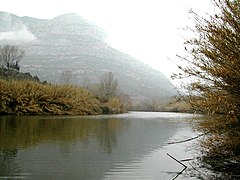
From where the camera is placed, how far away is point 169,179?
902cm

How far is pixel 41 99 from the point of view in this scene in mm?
42031

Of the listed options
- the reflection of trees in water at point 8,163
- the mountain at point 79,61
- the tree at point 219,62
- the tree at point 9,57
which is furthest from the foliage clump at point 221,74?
the mountain at point 79,61

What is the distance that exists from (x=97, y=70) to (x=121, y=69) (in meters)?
17.1

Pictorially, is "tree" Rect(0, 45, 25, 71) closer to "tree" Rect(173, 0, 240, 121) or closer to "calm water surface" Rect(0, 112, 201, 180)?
"calm water surface" Rect(0, 112, 201, 180)

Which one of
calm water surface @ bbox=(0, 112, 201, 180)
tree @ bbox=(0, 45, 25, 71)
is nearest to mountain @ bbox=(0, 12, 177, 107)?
tree @ bbox=(0, 45, 25, 71)

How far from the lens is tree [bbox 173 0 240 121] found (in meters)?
6.77

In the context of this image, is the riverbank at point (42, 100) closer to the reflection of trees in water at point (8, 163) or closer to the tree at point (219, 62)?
the reflection of trees in water at point (8, 163)

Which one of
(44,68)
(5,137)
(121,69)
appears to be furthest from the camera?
(121,69)

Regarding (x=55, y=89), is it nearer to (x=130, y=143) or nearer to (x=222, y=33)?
(x=130, y=143)

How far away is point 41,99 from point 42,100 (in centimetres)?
19

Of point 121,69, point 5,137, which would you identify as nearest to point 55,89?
point 5,137

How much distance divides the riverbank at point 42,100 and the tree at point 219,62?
31549 millimetres

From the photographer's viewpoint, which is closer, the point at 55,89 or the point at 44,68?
the point at 55,89

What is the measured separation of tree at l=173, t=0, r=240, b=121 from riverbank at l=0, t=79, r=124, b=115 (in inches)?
1242
